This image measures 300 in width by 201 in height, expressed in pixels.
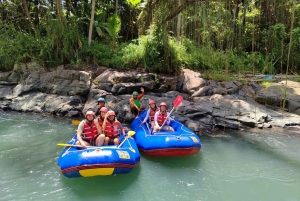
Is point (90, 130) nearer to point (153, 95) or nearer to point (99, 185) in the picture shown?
point (99, 185)

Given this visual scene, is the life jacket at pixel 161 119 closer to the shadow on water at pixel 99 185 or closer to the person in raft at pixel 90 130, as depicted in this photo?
the person in raft at pixel 90 130

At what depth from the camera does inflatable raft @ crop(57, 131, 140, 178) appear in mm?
3588

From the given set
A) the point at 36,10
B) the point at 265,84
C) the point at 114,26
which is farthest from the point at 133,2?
the point at 265,84

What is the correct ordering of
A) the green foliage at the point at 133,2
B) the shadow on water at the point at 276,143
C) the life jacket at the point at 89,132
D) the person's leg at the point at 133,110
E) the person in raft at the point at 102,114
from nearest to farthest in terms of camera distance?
the life jacket at the point at 89,132 < the person in raft at the point at 102,114 < the shadow on water at the point at 276,143 < the person's leg at the point at 133,110 < the green foliage at the point at 133,2

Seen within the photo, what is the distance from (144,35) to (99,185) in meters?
7.45

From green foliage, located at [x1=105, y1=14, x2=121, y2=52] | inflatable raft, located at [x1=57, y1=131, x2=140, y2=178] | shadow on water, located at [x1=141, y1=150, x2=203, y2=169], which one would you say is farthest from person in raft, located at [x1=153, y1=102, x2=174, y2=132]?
green foliage, located at [x1=105, y1=14, x2=121, y2=52]

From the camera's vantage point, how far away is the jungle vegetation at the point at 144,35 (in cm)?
898

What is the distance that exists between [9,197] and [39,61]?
6.57 meters

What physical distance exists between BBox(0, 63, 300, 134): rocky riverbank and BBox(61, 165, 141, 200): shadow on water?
3267 mm

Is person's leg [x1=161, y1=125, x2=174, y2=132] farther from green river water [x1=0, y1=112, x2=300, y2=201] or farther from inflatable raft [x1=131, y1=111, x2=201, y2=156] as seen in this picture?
green river water [x1=0, y1=112, x2=300, y2=201]

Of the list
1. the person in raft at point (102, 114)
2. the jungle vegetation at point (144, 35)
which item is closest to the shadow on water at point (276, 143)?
the jungle vegetation at point (144, 35)

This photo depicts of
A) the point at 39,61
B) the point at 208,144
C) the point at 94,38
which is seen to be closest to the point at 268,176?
the point at 208,144

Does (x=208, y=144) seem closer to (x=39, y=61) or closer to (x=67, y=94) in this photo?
(x=67, y=94)

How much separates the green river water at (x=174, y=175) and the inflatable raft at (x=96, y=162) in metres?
0.26
